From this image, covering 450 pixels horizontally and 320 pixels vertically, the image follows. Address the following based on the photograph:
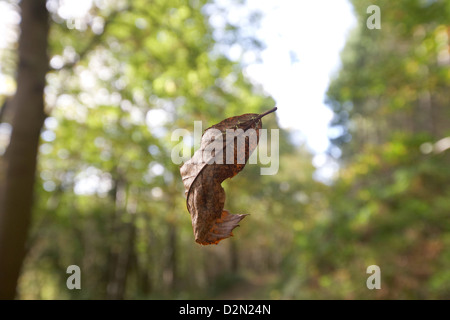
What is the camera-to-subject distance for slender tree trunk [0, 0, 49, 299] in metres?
2.90

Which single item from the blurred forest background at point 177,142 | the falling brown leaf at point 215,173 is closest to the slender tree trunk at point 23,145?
the blurred forest background at point 177,142

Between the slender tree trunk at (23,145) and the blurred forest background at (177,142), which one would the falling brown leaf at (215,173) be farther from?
the slender tree trunk at (23,145)

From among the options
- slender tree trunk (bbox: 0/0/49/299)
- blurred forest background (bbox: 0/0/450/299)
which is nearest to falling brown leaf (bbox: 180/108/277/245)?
blurred forest background (bbox: 0/0/450/299)

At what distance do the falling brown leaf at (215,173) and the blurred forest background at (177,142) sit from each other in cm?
10

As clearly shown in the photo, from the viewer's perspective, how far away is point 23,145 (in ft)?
10.1

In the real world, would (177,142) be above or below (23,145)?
below

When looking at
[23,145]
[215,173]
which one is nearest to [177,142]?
[215,173]

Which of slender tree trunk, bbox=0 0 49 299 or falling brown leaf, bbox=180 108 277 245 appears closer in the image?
falling brown leaf, bbox=180 108 277 245

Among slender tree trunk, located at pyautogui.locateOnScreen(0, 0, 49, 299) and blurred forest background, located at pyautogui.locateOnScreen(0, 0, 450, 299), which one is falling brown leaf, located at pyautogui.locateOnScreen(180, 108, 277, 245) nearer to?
blurred forest background, located at pyautogui.locateOnScreen(0, 0, 450, 299)

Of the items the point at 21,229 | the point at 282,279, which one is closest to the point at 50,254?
the point at 282,279

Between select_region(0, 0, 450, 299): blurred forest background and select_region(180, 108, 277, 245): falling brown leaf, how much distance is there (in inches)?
4.0

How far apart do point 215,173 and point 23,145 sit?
10.5 ft

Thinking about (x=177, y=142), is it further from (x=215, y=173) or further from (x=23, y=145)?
(x=23, y=145)

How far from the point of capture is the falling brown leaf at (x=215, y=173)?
51 centimetres
